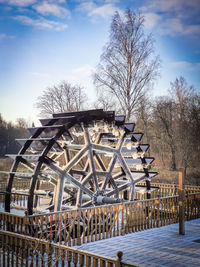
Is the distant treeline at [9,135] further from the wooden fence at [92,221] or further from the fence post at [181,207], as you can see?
the fence post at [181,207]

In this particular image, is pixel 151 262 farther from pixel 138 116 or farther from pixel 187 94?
pixel 187 94

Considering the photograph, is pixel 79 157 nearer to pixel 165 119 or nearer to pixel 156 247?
pixel 156 247

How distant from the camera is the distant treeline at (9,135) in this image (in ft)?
121

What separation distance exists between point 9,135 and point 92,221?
32003 mm

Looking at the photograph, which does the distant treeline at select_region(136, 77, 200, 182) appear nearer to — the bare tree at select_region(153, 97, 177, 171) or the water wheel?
the bare tree at select_region(153, 97, 177, 171)

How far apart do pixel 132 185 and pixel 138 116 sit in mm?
14123

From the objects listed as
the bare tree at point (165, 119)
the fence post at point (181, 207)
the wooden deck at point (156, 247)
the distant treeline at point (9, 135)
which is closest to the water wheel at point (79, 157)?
the wooden deck at point (156, 247)

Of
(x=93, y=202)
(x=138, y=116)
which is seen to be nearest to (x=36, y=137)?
(x=93, y=202)

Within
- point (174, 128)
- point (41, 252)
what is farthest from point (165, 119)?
point (41, 252)

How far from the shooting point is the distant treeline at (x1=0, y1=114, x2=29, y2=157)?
36.9m

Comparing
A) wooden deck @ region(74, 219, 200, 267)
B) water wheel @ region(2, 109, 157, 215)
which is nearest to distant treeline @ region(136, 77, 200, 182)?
water wheel @ region(2, 109, 157, 215)

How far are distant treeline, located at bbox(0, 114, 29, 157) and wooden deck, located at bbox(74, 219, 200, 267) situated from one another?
1118 inches

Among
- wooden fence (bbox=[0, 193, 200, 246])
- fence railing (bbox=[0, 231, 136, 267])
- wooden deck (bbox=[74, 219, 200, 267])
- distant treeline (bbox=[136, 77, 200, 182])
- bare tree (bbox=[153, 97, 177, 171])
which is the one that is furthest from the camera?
bare tree (bbox=[153, 97, 177, 171])

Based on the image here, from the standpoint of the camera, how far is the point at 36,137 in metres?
10.6
